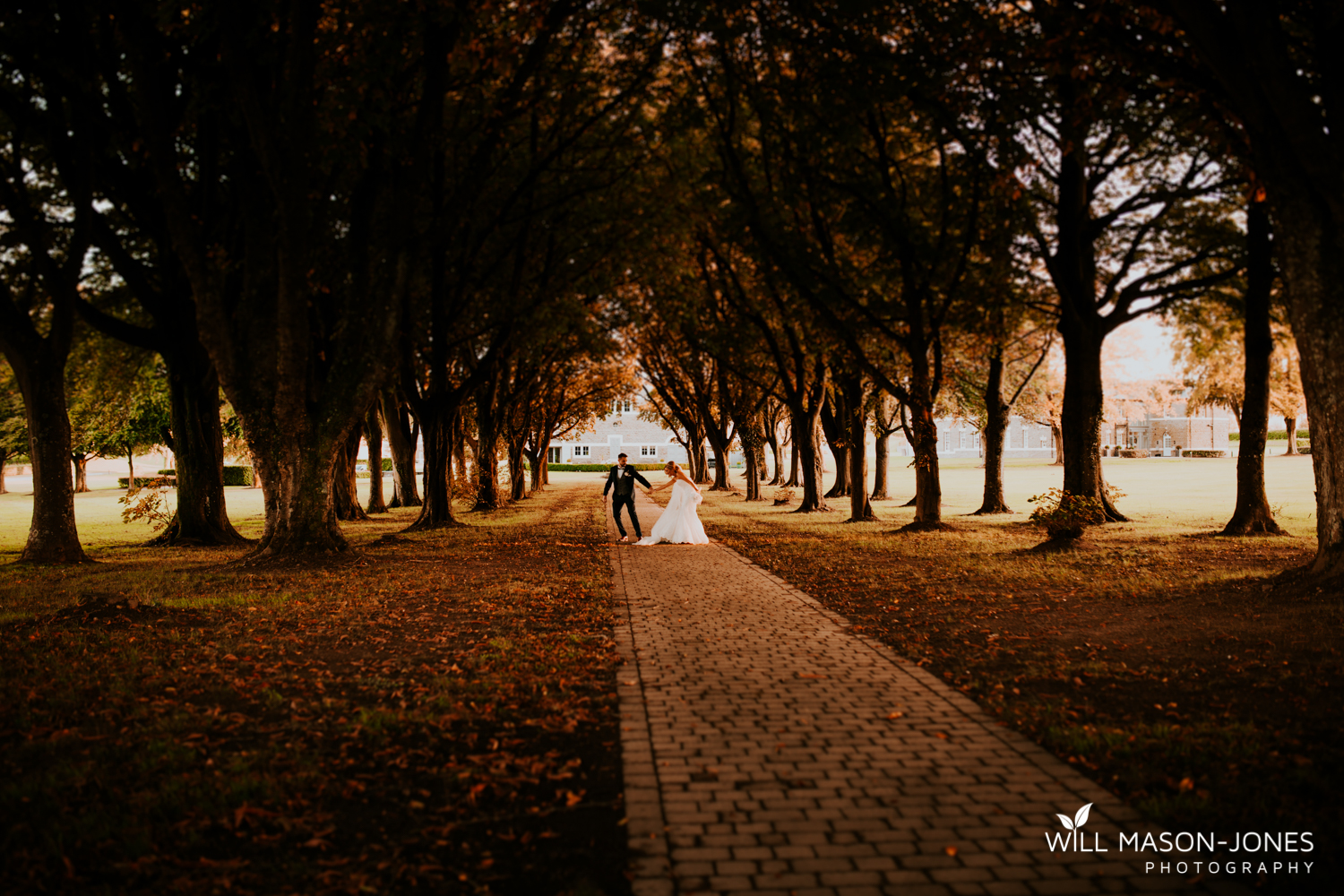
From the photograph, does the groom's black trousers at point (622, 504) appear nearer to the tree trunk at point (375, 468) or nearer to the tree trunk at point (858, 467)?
the tree trunk at point (858, 467)

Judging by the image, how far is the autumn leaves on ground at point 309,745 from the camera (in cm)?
348

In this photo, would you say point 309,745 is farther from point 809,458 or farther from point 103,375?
point 809,458

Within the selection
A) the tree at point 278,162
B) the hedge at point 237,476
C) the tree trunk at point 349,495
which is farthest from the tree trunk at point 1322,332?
the hedge at point 237,476

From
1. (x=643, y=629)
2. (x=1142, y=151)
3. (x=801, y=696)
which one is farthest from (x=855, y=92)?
(x=801, y=696)

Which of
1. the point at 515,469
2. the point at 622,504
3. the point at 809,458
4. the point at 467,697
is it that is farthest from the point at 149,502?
the point at 515,469

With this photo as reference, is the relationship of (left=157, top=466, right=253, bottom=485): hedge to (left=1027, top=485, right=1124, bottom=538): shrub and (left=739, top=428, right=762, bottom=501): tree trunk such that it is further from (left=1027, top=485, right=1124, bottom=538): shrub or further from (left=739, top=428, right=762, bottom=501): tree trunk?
(left=1027, top=485, right=1124, bottom=538): shrub

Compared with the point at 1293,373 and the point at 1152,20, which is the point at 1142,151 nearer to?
the point at 1152,20

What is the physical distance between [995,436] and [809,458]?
546cm

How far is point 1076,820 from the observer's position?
385cm

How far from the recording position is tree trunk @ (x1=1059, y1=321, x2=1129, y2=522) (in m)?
15.1

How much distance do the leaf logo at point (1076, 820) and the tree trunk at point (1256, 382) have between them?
14.1 m

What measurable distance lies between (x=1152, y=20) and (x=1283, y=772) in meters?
8.59

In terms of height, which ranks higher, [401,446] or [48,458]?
[401,446]

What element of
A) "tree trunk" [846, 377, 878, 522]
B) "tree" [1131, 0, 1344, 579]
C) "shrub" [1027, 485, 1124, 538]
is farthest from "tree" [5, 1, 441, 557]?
"tree trunk" [846, 377, 878, 522]
